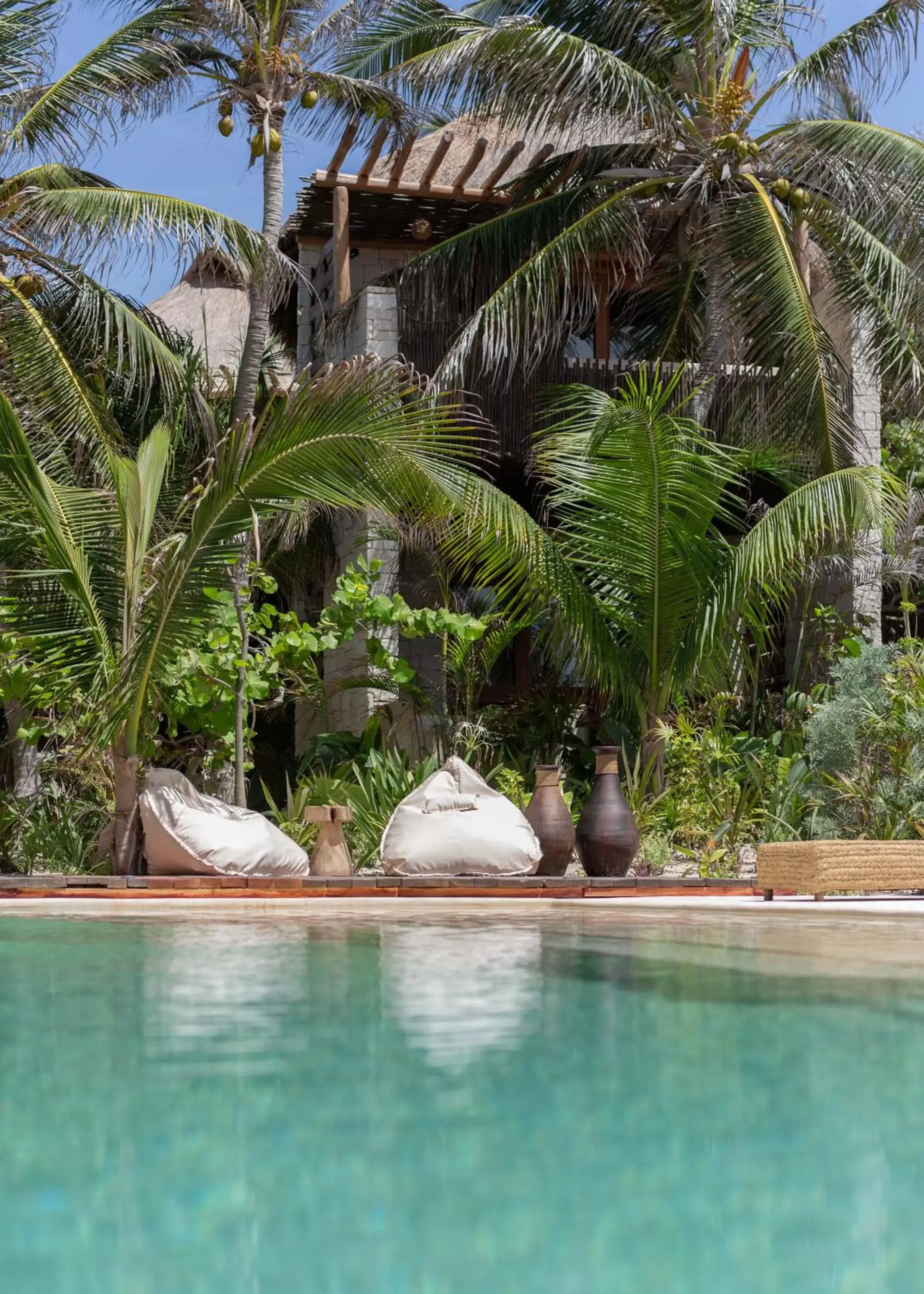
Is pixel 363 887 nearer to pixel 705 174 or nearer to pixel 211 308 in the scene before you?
pixel 705 174

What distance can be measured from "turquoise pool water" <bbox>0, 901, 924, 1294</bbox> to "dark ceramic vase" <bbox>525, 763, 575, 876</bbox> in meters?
4.27

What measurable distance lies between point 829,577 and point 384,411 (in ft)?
22.0

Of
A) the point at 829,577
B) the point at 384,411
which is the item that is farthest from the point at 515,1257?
the point at 829,577

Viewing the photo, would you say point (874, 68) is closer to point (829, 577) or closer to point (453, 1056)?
point (829, 577)

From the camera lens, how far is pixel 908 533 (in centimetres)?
1445

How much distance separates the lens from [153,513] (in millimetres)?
9430

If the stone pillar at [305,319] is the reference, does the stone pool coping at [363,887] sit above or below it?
below

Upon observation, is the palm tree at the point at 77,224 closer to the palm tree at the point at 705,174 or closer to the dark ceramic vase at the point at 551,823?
the palm tree at the point at 705,174

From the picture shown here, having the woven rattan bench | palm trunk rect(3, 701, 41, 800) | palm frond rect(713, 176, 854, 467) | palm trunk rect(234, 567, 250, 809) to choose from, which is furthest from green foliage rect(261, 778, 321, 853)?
palm frond rect(713, 176, 854, 467)

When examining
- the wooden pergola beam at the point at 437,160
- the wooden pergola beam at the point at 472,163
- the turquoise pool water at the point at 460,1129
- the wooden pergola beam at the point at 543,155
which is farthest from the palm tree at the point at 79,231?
the turquoise pool water at the point at 460,1129

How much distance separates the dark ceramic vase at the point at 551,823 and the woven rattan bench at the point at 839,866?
1393 millimetres

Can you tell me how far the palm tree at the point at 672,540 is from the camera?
1027 cm

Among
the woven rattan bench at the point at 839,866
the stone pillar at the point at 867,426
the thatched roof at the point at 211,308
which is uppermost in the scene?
the thatched roof at the point at 211,308

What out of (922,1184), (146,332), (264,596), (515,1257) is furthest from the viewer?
(264,596)
